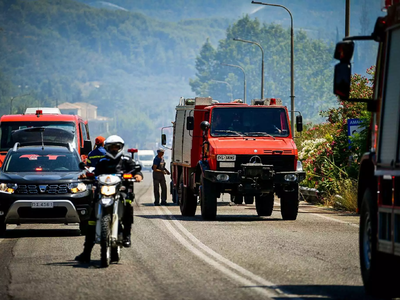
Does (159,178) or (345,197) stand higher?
(345,197)

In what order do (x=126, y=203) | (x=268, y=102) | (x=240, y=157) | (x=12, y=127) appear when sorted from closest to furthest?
1. (x=126, y=203)
2. (x=240, y=157)
3. (x=268, y=102)
4. (x=12, y=127)

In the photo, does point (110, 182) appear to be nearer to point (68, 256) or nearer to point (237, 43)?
point (68, 256)

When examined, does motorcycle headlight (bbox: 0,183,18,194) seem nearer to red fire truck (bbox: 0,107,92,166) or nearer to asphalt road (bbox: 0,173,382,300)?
asphalt road (bbox: 0,173,382,300)

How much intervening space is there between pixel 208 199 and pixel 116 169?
8.09m

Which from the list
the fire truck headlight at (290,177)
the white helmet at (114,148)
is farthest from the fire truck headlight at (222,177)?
the white helmet at (114,148)

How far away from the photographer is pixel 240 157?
20859 mm

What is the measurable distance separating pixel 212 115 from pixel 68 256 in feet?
28.9

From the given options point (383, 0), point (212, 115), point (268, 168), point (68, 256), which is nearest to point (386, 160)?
point (383, 0)

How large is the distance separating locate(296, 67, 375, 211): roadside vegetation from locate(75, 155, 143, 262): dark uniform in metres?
11.0

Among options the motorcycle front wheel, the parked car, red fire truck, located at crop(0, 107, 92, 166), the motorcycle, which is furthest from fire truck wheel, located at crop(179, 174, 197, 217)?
the motorcycle front wheel

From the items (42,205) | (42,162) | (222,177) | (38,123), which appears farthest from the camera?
(38,123)

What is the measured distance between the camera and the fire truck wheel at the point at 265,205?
74.4 feet

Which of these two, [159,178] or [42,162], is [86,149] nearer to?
[159,178]

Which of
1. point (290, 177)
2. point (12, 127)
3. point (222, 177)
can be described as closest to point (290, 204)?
point (290, 177)
